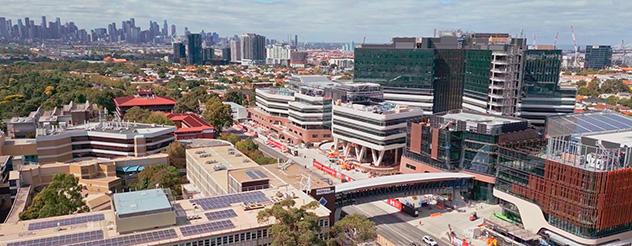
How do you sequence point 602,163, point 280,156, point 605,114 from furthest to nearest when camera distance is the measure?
1. point 280,156
2. point 605,114
3. point 602,163

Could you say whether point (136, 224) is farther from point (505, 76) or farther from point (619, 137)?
point (505, 76)

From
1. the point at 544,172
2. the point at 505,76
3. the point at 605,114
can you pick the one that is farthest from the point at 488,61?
the point at 544,172

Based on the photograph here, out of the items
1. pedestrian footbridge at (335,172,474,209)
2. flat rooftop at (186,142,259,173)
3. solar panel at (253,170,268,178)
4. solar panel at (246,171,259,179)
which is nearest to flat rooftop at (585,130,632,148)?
pedestrian footbridge at (335,172,474,209)

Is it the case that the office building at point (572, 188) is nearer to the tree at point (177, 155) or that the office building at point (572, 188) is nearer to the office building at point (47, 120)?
the tree at point (177, 155)

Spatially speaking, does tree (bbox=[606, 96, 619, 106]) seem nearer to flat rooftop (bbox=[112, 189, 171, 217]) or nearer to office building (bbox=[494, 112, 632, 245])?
office building (bbox=[494, 112, 632, 245])

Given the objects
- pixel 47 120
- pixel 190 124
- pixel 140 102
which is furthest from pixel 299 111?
pixel 47 120

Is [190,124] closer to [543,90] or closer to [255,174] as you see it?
[255,174]
